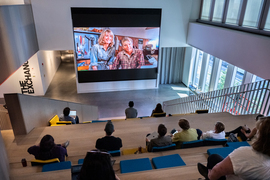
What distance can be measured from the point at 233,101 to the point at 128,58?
20.9 feet

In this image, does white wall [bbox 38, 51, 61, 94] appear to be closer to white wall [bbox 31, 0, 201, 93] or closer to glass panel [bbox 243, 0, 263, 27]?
white wall [bbox 31, 0, 201, 93]

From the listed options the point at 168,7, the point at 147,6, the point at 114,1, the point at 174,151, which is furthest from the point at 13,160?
the point at 168,7

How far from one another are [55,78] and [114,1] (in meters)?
7.11

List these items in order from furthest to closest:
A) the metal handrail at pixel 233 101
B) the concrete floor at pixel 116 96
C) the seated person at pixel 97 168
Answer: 1. the concrete floor at pixel 116 96
2. the metal handrail at pixel 233 101
3. the seated person at pixel 97 168

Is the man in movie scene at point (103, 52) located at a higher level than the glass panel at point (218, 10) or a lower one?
lower

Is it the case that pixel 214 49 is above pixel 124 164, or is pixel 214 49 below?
above

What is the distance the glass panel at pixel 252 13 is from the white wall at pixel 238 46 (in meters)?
0.54

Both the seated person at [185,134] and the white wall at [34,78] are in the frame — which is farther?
the white wall at [34,78]

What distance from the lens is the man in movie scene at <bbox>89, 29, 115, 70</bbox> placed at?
10.2 meters

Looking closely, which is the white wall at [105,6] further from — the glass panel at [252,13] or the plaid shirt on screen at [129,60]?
the glass panel at [252,13]

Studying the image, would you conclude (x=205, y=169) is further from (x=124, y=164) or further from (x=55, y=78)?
(x=55, y=78)

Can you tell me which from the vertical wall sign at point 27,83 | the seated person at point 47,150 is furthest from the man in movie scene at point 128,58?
the seated person at point 47,150

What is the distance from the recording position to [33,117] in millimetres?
4980

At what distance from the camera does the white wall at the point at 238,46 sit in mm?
6021
